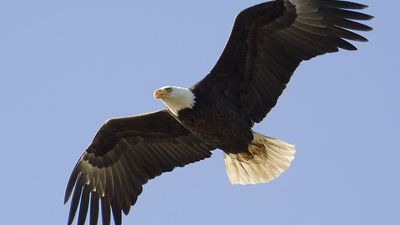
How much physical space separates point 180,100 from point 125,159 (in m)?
1.60

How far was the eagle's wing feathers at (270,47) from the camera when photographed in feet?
36.0

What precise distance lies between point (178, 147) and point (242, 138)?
3.52ft

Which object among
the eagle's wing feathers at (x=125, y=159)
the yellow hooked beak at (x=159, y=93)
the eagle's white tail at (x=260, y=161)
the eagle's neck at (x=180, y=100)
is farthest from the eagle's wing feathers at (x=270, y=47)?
the eagle's wing feathers at (x=125, y=159)

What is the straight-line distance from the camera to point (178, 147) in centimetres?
1197

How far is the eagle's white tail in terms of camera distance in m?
11.6

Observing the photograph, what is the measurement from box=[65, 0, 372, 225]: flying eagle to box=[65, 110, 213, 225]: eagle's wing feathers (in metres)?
0.01

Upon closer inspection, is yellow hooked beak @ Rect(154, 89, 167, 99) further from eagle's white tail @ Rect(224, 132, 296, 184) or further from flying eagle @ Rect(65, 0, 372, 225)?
eagle's white tail @ Rect(224, 132, 296, 184)

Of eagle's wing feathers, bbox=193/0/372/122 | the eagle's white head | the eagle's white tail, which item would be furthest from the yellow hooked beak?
the eagle's white tail

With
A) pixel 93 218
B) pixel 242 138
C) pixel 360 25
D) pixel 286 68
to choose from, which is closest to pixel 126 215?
pixel 93 218

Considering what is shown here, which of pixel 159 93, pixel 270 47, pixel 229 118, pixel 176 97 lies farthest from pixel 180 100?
pixel 270 47

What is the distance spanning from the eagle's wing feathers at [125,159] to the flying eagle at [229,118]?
0.01m

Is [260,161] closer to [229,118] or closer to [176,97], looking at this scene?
[229,118]

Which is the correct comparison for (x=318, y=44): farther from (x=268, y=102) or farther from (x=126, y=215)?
(x=126, y=215)

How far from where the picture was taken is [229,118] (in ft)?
36.0
